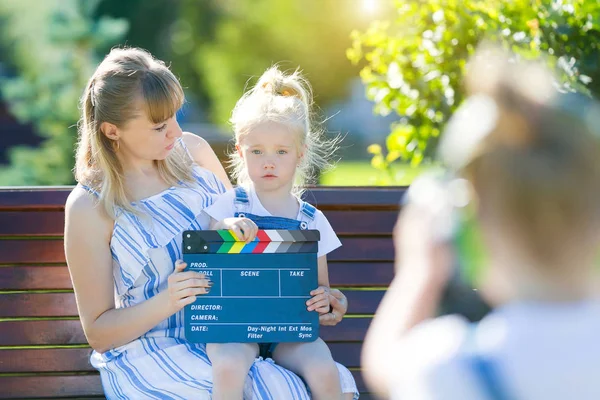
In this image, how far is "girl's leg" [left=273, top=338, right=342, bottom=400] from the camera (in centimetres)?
288

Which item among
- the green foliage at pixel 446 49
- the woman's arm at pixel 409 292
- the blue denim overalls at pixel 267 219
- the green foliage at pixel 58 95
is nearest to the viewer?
the woman's arm at pixel 409 292

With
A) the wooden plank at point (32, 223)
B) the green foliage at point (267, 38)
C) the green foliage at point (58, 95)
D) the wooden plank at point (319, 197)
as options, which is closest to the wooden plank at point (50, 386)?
the wooden plank at point (32, 223)

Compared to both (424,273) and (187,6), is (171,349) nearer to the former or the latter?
(424,273)

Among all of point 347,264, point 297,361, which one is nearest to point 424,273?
point 297,361

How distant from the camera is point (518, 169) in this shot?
131cm

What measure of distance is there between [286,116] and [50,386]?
55.3 inches

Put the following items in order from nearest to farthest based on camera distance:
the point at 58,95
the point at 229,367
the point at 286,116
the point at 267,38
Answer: the point at 229,367 < the point at 286,116 < the point at 58,95 < the point at 267,38

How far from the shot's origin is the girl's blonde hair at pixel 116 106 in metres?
3.11

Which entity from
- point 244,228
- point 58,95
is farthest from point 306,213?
point 58,95

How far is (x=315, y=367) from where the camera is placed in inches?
114

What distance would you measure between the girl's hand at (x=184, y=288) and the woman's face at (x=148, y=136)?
0.48 metres

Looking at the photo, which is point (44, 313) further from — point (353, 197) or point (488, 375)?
point (488, 375)

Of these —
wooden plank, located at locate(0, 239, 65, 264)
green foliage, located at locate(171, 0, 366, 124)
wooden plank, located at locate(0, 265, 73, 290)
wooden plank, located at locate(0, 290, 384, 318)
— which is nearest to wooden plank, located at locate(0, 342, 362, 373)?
wooden plank, located at locate(0, 290, 384, 318)

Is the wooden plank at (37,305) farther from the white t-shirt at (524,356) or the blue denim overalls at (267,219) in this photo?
the white t-shirt at (524,356)
